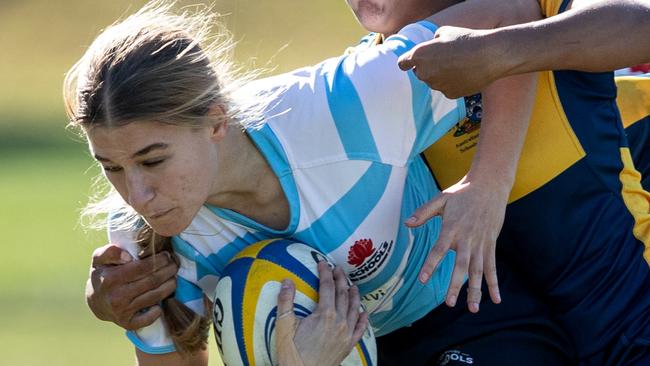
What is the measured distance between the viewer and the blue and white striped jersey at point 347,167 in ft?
10.1

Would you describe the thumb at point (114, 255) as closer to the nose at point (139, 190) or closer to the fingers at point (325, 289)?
the nose at point (139, 190)

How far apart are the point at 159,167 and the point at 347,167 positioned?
520mm

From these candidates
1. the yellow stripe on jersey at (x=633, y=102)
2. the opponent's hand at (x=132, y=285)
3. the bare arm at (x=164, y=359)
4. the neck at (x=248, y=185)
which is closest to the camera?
the neck at (x=248, y=185)

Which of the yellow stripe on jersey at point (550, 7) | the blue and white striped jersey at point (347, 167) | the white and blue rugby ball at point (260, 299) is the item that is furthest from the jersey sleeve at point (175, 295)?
the yellow stripe on jersey at point (550, 7)

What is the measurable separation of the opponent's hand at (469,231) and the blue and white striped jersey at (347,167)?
254 millimetres

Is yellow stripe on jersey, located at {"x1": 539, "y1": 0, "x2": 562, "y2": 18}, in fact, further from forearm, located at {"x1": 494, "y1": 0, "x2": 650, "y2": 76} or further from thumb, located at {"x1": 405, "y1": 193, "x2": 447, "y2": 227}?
thumb, located at {"x1": 405, "y1": 193, "x2": 447, "y2": 227}

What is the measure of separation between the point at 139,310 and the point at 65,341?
205 centimetres

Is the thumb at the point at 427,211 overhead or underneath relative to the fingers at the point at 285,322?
overhead

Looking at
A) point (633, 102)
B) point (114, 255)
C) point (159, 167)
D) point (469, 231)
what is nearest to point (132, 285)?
point (114, 255)

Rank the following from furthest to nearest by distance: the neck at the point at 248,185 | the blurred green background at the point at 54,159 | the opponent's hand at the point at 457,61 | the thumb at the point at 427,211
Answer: the blurred green background at the point at 54,159 → the neck at the point at 248,185 → the thumb at the point at 427,211 → the opponent's hand at the point at 457,61

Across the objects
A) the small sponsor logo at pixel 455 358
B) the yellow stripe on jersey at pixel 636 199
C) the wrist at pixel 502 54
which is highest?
the wrist at pixel 502 54

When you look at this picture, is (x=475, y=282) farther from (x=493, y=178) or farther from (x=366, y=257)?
(x=366, y=257)

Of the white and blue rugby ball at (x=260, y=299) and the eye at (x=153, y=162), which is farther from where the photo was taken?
the white and blue rugby ball at (x=260, y=299)

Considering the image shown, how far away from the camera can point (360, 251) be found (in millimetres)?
3174
